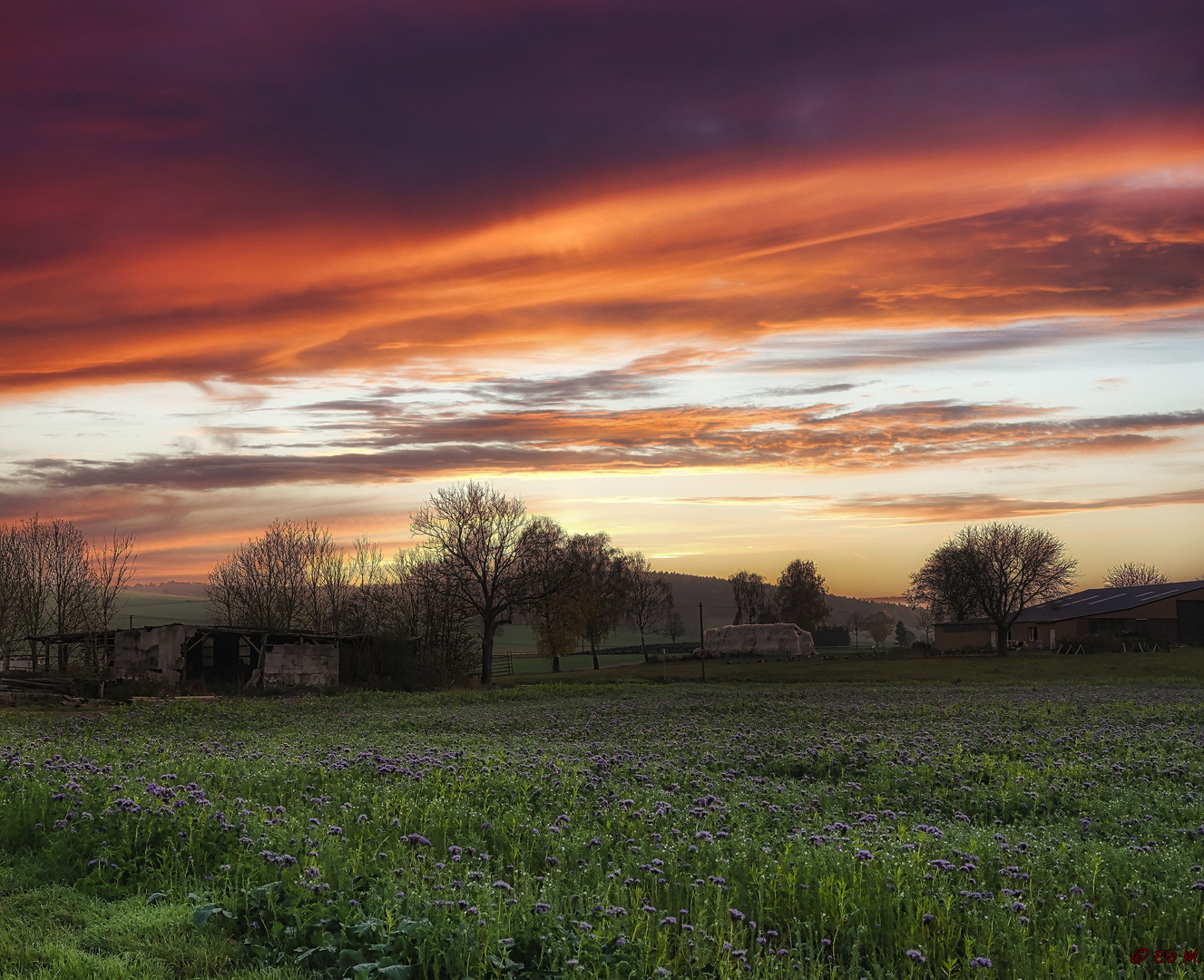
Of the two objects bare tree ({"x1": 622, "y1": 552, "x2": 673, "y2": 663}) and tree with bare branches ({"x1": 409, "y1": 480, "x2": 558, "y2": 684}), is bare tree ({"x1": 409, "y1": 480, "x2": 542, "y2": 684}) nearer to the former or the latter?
tree with bare branches ({"x1": 409, "y1": 480, "x2": 558, "y2": 684})

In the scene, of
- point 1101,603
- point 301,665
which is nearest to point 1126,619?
point 1101,603

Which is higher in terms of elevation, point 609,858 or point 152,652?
point 609,858

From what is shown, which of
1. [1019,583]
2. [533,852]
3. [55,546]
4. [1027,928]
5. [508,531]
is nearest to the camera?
[1027,928]

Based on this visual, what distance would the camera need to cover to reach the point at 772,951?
629cm

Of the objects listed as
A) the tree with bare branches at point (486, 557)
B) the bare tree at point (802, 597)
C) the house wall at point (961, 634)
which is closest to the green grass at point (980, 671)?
the tree with bare branches at point (486, 557)

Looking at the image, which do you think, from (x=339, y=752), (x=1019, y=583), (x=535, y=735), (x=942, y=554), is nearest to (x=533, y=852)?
(x=339, y=752)

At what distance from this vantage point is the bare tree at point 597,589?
324 ft

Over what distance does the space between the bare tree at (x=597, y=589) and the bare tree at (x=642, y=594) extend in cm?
204

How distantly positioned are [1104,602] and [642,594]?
62.2m

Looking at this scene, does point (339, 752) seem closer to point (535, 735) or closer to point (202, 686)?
point (535, 735)

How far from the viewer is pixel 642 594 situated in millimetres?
136000

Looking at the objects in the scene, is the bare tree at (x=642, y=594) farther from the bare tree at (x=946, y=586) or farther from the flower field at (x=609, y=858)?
the flower field at (x=609, y=858)

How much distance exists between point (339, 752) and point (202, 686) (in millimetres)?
37998

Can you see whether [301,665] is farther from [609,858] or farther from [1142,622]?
[1142,622]
